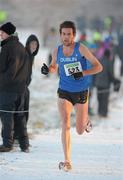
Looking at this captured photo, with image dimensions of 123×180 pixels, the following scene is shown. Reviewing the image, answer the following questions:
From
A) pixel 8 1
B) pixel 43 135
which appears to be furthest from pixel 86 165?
pixel 8 1

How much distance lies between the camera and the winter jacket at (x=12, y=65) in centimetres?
809

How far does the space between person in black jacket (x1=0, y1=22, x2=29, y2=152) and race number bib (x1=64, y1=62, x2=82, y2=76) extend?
1.06 m

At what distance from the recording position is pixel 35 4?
50156 mm

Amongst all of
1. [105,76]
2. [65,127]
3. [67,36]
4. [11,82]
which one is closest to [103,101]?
[105,76]

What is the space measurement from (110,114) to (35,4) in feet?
119

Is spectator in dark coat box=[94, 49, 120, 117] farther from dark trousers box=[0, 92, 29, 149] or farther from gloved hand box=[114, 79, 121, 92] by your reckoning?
dark trousers box=[0, 92, 29, 149]

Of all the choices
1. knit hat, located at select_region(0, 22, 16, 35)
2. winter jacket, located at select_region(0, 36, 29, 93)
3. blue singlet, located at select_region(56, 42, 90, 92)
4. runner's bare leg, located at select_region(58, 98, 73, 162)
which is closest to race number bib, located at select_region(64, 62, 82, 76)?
blue singlet, located at select_region(56, 42, 90, 92)

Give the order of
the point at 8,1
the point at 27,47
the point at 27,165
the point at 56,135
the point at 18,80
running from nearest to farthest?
the point at 27,165, the point at 18,80, the point at 27,47, the point at 56,135, the point at 8,1

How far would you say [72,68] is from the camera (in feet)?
23.6

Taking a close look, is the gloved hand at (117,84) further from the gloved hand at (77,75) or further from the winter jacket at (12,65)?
the gloved hand at (77,75)

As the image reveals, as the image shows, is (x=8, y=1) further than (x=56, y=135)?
Yes

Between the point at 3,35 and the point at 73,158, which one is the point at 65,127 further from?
the point at 3,35

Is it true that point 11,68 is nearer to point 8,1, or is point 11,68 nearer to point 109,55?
point 109,55

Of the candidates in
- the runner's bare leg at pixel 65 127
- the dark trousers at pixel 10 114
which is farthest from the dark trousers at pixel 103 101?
the runner's bare leg at pixel 65 127
